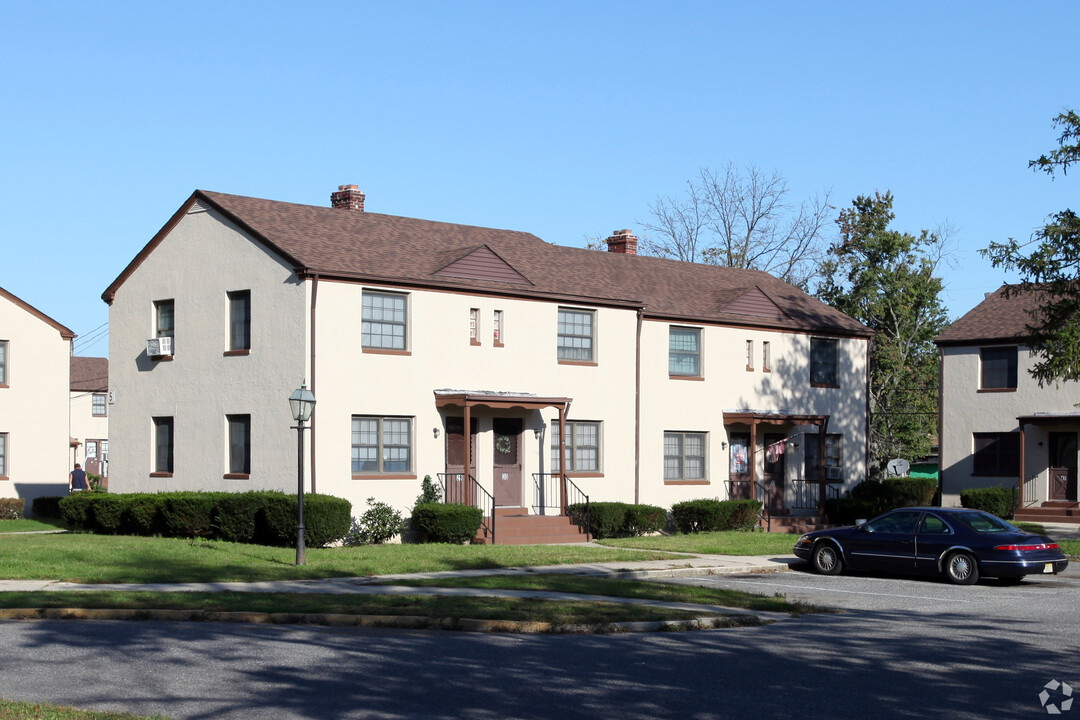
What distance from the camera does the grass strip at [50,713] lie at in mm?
8430

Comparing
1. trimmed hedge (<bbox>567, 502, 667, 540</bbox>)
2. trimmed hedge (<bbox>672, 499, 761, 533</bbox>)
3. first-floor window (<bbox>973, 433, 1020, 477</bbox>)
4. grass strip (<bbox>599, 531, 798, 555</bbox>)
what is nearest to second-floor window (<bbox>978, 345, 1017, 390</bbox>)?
first-floor window (<bbox>973, 433, 1020, 477</bbox>)

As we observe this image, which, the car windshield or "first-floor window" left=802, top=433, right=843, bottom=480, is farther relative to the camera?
"first-floor window" left=802, top=433, right=843, bottom=480

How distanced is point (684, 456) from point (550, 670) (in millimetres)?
22485

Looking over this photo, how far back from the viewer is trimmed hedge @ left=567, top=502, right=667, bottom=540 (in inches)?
1133

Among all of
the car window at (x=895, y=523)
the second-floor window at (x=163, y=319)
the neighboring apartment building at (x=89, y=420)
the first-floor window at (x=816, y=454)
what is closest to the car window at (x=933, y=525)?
the car window at (x=895, y=523)

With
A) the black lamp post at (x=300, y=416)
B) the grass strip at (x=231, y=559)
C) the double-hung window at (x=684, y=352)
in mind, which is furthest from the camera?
the double-hung window at (x=684, y=352)

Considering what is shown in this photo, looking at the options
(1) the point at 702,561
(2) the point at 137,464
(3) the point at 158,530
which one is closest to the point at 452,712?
(1) the point at 702,561

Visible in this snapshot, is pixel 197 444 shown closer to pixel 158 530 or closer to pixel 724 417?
pixel 158 530

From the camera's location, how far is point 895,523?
21.1 meters

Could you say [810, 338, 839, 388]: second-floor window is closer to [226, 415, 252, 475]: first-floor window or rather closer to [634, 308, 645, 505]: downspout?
[634, 308, 645, 505]: downspout

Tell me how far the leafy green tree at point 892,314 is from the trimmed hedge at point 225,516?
111ft

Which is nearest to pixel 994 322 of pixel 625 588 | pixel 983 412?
pixel 983 412

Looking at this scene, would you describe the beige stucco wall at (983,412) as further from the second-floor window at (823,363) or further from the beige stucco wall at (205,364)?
the beige stucco wall at (205,364)

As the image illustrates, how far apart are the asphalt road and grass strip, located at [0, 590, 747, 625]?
78cm
